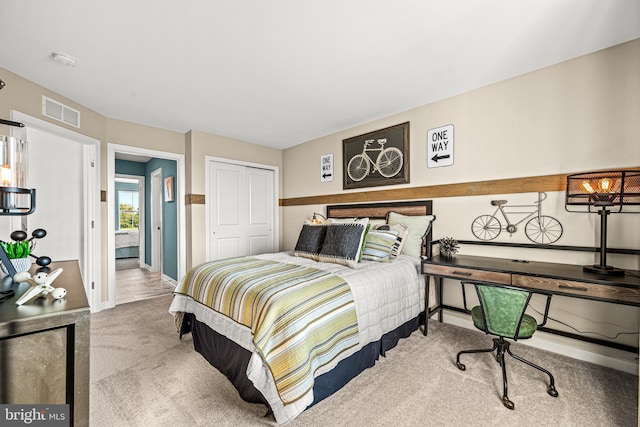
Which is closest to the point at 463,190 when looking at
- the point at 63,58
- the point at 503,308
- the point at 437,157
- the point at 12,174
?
the point at 437,157

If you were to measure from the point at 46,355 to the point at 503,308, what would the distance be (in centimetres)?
223

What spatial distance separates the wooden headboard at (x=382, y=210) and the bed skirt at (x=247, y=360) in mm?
1283

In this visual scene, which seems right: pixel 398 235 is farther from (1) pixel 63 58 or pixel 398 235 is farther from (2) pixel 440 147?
(1) pixel 63 58

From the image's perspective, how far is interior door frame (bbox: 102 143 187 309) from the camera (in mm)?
3488

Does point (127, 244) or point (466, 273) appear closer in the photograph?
point (466, 273)

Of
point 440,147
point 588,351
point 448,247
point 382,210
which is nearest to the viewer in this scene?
point 588,351

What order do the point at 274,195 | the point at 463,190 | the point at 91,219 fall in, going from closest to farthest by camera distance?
the point at 463,190
the point at 91,219
the point at 274,195

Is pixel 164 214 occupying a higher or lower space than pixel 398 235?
higher

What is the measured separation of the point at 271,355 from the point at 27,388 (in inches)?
38.0

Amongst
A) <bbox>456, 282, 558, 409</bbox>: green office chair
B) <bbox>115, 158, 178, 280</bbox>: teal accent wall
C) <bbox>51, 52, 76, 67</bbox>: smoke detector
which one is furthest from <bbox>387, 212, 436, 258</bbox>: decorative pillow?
<bbox>115, 158, 178, 280</bbox>: teal accent wall

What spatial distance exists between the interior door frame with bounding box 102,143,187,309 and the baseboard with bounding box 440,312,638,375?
170 inches

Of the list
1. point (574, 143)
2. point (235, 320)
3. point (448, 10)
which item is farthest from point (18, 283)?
point (574, 143)

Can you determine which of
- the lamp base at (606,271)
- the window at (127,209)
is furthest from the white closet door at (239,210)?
the window at (127,209)
